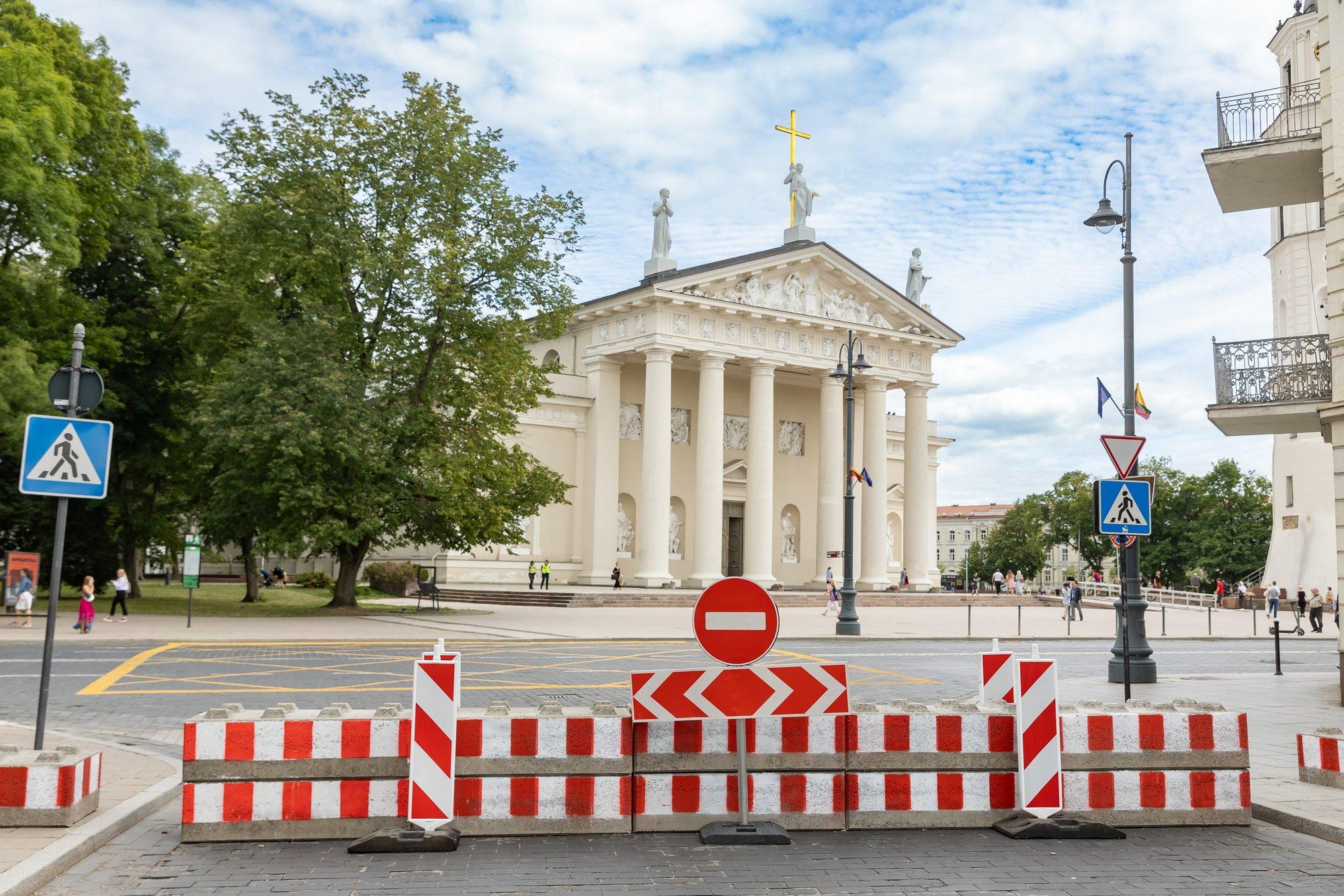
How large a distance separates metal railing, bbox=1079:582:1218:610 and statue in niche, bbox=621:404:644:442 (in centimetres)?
2592

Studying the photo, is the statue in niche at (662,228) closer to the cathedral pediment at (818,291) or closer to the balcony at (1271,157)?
the cathedral pediment at (818,291)

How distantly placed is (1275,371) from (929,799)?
13.8 m

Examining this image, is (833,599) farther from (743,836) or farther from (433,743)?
(433,743)

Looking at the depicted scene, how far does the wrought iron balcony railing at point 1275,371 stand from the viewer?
704 inches

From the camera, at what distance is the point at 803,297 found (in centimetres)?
5816

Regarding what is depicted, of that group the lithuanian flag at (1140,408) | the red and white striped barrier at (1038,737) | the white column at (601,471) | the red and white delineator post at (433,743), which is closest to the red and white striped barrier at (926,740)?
the red and white striped barrier at (1038,737)

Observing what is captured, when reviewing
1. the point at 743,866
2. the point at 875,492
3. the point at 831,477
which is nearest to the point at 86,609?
the point at 743,866

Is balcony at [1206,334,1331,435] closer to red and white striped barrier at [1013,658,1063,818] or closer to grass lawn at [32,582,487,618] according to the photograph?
red and white striped barrier at [1013,658,1063,818]

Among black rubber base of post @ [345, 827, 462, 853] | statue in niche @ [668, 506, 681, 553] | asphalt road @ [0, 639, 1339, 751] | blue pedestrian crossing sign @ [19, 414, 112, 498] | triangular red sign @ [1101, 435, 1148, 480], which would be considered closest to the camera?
black rubber base of post @ [345, 827, 462, 853]

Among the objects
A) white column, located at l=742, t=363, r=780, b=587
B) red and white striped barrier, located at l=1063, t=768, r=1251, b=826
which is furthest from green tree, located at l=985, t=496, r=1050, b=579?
red and white striped barrier, located at l=1063, t=768, r=1251, b=826

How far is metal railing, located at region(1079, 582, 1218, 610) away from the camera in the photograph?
60.5m

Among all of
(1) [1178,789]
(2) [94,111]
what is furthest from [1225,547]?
(1) [1178,789]

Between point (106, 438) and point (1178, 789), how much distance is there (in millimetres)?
8301

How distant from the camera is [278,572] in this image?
6512 centimetres
